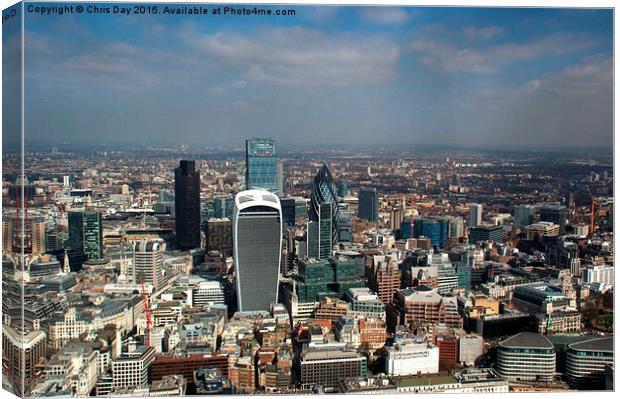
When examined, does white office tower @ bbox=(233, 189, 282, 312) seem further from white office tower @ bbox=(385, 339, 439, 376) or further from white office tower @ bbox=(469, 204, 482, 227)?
white office tower @ bbox=(469, 204, 482, 227)

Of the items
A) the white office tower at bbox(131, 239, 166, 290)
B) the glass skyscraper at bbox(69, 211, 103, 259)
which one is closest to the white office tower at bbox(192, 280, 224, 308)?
the white office tower at bbox(131, 239, 166, 290)

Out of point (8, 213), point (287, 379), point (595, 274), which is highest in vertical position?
point (8, 213)

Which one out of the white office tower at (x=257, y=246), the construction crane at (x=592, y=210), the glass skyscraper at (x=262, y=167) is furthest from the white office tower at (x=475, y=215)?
the white office tower at (x=257, y=246)

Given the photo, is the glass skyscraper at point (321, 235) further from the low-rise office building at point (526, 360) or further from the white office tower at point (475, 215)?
the low-rise office building at point (526, 360)

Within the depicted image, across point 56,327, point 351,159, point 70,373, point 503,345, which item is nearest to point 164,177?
point 351,159

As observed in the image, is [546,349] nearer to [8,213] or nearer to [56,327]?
[56,327]
